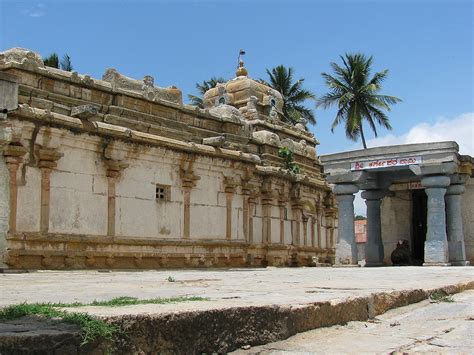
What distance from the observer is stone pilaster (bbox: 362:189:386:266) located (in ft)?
63.8

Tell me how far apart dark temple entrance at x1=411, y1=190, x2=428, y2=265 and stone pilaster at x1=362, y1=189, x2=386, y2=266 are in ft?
3.61

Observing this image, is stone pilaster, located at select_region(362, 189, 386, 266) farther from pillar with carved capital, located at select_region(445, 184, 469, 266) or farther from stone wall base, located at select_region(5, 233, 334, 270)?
stone wall base, located at select_region(5, 233, 334, 270)

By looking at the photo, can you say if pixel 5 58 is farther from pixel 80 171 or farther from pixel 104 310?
pixel 104 310

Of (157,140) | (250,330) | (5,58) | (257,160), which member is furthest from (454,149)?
(250,330)

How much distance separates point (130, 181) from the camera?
663 inches

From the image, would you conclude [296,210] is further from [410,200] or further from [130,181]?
[130,181]

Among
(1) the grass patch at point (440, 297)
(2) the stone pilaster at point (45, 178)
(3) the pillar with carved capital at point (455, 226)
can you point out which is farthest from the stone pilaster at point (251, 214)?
(1) the grass patch at point (440, 297)

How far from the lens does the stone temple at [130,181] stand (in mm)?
14234

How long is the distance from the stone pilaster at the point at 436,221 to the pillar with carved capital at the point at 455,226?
667 millimetres

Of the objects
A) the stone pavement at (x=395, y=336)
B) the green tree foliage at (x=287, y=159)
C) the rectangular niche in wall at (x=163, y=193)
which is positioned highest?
the green tree foliage at (x=287, y=159)

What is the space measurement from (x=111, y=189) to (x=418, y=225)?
1010cm

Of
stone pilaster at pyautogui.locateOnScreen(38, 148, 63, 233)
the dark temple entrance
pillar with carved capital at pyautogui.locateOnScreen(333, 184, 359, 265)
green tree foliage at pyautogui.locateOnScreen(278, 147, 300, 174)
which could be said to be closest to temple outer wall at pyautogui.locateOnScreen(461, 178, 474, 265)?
the dark temple entrance

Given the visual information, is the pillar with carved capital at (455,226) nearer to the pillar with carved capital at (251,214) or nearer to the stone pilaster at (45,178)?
the pillar with carved capital at (251,214)

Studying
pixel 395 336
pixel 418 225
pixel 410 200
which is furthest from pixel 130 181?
pixel 395 336
